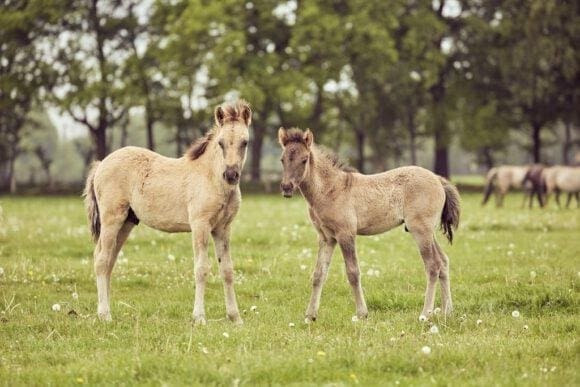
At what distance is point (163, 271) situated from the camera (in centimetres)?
1320

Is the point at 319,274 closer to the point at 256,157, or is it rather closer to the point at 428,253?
the point at 428,253

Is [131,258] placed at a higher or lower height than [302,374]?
lower

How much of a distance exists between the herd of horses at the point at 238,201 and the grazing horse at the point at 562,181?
72.7ft

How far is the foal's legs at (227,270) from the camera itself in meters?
9.58

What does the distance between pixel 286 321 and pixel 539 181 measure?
83.6 feet

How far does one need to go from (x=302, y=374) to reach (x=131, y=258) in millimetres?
8785

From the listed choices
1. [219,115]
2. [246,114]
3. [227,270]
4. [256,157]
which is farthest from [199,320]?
[256,157]

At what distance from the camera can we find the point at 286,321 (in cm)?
943

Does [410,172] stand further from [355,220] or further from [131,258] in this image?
[131,258]

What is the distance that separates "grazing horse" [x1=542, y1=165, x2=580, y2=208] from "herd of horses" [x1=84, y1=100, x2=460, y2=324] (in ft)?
72.7

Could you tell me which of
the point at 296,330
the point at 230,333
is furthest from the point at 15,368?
the point at 296,330

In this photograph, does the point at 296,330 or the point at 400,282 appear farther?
the point at 400,282

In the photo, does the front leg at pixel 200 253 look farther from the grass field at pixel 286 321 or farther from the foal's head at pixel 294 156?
the foal's head at pixel 294 156

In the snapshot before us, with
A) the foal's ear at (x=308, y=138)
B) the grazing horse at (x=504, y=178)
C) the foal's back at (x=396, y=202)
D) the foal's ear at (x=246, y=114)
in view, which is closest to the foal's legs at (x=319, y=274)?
the foal's back at (x=396, y=202)
